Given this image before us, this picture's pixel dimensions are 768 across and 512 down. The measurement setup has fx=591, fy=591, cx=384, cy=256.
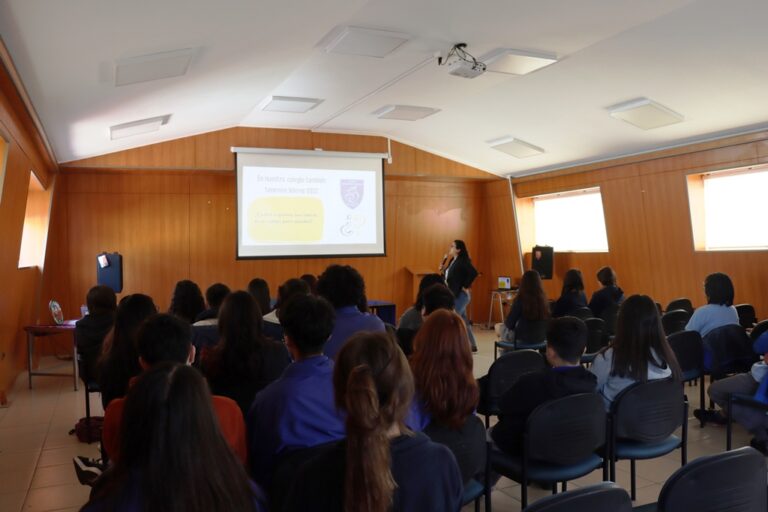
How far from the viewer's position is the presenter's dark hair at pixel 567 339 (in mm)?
2848

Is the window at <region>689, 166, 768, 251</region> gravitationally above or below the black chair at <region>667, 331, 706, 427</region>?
above

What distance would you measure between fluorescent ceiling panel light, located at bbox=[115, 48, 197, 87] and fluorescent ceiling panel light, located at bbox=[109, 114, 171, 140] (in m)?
2.00

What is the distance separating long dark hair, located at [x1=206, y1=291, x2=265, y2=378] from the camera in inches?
112

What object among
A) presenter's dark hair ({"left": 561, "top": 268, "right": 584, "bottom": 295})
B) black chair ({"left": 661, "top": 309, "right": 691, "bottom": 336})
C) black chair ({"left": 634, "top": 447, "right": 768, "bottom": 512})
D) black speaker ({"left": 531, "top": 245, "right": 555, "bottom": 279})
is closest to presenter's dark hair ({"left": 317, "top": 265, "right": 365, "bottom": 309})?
black chair ({"left": 634, "top": 447, "right": 768, "bottom": 512})

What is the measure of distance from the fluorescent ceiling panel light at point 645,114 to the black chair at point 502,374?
4613mm

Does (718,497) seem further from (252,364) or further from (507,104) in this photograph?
(507,104)

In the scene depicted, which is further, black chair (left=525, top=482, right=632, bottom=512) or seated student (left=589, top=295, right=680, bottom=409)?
seated student (left=589, top=295, right=680, bottom=409)

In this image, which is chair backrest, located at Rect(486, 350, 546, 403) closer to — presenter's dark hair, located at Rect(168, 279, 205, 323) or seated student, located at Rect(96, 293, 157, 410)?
seated student, located at Rect(96, 293, 157, 410)

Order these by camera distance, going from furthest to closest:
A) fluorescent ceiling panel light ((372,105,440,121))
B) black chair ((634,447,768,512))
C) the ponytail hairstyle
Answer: fluorescent ceiling panel light ((372,105,440,121)) < black chair ((634,447,768,512)) < the ponytail hairstyle

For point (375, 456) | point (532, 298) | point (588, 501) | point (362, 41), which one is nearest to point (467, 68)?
point (362, 41)

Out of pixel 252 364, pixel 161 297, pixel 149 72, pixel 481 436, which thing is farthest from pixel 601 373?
pixel 161 297

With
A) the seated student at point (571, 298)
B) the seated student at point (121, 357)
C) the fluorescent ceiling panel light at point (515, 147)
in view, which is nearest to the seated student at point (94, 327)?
the seated student at point (121, 357)

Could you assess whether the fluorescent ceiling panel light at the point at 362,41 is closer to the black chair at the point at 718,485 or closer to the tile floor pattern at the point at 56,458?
the tile floor pattern at the point at 56,458

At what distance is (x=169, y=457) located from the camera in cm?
119
